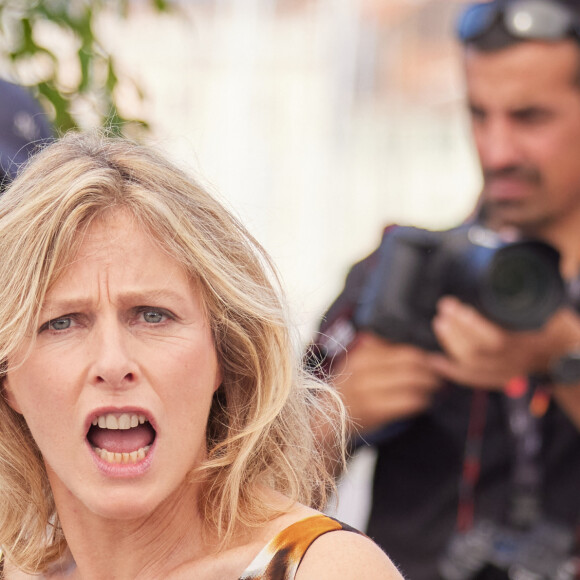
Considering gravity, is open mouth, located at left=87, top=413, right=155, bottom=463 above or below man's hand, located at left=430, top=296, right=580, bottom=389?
above

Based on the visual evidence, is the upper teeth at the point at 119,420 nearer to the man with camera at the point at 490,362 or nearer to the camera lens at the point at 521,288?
the man with camera at the point at 490,362

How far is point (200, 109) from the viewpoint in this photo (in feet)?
25.5

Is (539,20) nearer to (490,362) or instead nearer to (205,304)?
(490,362)

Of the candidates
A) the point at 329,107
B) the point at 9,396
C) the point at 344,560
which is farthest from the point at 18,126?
the point at 329,107

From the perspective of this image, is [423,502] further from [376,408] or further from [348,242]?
[348,242]

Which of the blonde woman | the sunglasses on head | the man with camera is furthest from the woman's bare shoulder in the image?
the sunglasses on head

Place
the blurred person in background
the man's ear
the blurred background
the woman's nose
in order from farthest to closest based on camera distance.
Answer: the blurred background → the blurred person in background → the man's ear → the woman's nose

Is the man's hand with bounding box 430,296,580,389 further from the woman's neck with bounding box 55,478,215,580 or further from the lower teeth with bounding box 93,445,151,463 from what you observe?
the lower teeth with bounding box 93,445,151,463

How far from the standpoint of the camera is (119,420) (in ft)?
4.46

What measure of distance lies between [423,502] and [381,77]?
19.6 ft

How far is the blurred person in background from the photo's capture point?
81.0 inches

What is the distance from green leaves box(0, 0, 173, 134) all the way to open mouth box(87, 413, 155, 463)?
102 cm

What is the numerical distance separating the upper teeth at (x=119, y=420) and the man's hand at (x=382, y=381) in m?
1.01

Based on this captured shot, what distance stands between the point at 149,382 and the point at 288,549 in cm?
28
